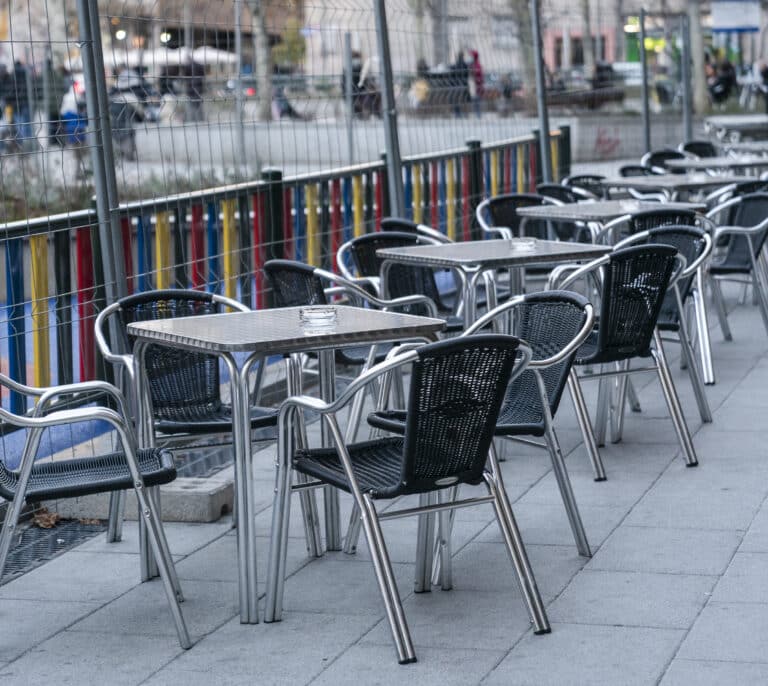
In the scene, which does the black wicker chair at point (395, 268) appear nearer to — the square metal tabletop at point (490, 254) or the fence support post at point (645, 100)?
the square metal tabletop at point (490, 254)

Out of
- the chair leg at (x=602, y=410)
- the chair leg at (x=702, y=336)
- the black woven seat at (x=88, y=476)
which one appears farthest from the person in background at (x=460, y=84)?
the black woven seat at (x=88, y=476)

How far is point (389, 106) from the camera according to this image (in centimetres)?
861

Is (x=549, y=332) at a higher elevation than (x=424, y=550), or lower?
higher

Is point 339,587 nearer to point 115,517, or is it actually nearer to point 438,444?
point 438,444

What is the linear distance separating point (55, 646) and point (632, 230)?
14.9ft

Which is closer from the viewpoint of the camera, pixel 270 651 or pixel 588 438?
pixel 270 651

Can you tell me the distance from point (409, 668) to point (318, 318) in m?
1.21

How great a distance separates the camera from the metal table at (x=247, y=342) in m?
4.30

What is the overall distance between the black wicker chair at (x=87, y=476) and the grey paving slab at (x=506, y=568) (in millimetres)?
985

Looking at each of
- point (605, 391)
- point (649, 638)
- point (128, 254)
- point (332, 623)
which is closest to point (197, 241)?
point (128, 254)

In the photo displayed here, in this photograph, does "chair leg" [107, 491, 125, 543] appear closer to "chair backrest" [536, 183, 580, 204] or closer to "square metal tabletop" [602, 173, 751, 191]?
"chair backrest" [536, 183, 580, 204]

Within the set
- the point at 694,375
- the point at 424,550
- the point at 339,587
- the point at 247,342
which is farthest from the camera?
the point at 694,375

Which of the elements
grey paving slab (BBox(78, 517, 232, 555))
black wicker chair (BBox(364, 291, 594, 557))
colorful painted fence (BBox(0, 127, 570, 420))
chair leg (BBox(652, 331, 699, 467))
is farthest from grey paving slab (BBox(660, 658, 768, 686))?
colorful painted fence (BBox(0, 127, 570, 420))

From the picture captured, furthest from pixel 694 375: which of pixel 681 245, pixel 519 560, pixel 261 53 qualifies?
pixel 261 53
